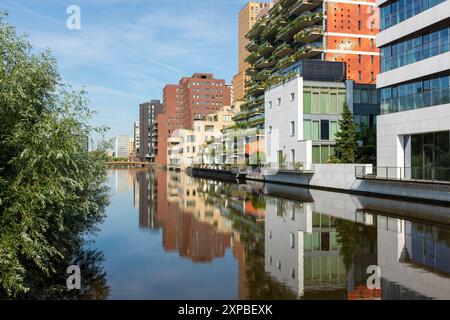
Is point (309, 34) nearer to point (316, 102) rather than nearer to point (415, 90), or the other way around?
point (316, 102)

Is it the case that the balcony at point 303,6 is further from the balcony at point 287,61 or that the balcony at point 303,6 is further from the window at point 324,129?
the window at point 324,129

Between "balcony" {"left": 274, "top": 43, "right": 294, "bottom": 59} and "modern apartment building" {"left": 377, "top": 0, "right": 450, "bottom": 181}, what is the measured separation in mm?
31197

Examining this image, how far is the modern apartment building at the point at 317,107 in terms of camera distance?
5200 centimetres

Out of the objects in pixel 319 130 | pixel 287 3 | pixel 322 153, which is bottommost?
pixel 322 153

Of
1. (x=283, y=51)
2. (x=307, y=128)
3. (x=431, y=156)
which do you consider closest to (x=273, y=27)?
(x=283, y=51)

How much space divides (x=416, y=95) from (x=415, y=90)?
0.49 m

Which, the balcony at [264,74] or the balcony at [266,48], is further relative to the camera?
the balcony at [264,74]

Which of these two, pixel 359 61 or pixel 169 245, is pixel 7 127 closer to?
pixel 169 245

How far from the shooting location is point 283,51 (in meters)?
71.0

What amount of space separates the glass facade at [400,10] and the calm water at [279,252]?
15500 millimetres

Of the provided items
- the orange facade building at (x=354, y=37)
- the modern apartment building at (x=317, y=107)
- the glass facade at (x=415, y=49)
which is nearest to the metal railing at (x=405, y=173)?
the glass facade at (x=415, y=49)

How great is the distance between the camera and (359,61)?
63906 millimetres
